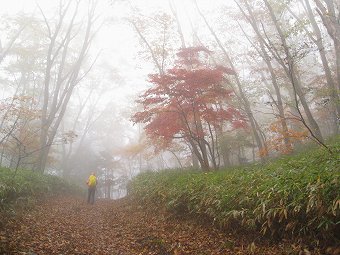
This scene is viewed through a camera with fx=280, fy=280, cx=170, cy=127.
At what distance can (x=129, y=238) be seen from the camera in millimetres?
7117

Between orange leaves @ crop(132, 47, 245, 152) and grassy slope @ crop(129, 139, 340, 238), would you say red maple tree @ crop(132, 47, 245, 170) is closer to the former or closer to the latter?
orange leaves @ crop(132, 47, 245, 152)

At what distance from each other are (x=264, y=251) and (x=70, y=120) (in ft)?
153

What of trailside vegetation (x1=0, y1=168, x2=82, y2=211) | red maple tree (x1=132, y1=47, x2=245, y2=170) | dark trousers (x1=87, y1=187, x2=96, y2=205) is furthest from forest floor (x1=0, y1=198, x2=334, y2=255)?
dark trousers (x1=87, y1=187, x2=96, y2=205)

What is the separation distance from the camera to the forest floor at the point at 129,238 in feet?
16.7

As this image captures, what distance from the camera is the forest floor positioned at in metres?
5.08

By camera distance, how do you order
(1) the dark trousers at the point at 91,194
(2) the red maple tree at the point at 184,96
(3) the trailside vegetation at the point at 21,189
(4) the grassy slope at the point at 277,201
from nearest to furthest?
(4) the grassy slope at the point at 277,201 < (3) the trailside vegetation at the point at 21,189 < (2) the red maple tree at the point at 184,96 < (1) the dark trousers at the point at 91,194

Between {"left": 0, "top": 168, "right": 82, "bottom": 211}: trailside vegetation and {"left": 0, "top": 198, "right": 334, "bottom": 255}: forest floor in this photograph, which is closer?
{"left": 0, "top": 198, "right": 334, "bottom": 255}: forest floor

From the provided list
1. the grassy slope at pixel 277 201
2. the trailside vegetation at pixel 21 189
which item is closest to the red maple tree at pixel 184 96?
the grassy slope at pixel 277 201

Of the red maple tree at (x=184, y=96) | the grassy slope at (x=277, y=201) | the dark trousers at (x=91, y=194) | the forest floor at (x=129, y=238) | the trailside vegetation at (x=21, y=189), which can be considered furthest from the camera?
the dark trousers at (x=91, y=194)

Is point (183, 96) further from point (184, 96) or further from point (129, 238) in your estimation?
point (129, 238)

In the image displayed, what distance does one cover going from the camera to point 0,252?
4477 mm

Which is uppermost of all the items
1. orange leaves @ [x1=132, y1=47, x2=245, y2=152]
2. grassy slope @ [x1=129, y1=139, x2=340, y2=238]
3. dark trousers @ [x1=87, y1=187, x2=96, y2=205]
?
orange leaves @ [x1=132, y1=47, x2=245, y2=152]

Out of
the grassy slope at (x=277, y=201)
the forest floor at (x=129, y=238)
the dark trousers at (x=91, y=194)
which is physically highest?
the dark trousers at (x=91, y=194)

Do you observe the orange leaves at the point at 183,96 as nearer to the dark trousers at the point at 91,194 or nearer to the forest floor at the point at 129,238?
the forest floor at the point at 129,238
